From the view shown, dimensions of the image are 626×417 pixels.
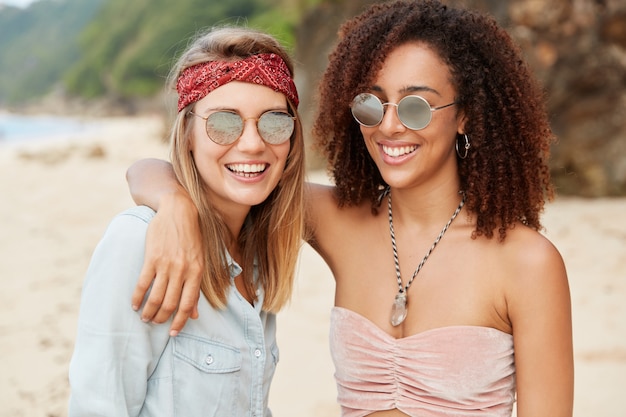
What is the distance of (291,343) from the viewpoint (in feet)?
16.1

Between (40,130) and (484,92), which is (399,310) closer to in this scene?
(484,92)

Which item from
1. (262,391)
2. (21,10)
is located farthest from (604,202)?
(21,10)

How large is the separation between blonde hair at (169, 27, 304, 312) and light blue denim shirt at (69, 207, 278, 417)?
94 mm

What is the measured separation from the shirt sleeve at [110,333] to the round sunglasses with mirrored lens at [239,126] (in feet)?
1.50

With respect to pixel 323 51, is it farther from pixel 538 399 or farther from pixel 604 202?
pixel 538 399

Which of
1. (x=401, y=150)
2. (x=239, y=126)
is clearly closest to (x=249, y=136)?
(x=239, y=126)

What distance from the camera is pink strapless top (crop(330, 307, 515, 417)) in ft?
7.57

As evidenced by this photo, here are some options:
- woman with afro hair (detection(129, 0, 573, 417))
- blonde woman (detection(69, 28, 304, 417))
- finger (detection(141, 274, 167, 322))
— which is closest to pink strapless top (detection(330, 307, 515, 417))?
woman with afro hair (detection(129, 0, 573, 417))

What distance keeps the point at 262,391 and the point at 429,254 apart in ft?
2.68

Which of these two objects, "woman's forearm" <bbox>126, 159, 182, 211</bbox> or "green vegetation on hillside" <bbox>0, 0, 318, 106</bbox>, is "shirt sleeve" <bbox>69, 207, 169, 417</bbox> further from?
"green vegetation on hillside" <bbox>0, 0, 318, 106</bbox>

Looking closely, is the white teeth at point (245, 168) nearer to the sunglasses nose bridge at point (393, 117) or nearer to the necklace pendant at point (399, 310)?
the sunglasses nose bridge at point (393, 117)

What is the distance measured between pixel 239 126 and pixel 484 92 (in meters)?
0.91

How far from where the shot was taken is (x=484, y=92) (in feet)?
7.84

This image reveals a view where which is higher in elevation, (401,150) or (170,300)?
(401,150)
